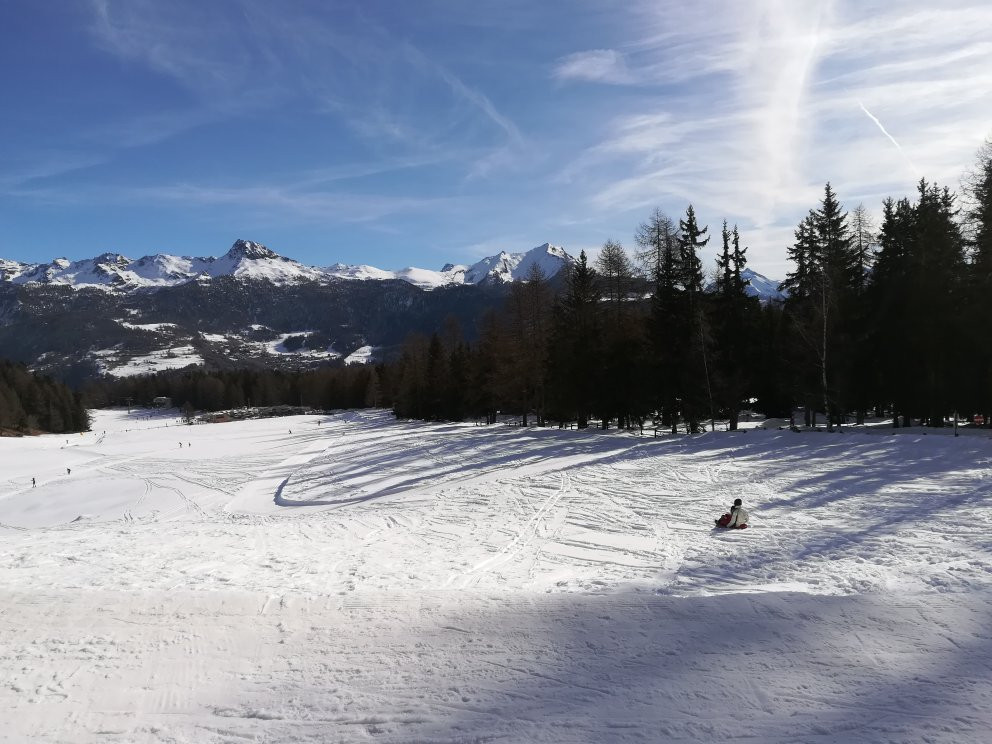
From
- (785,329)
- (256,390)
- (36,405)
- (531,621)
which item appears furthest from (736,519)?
(256,390)

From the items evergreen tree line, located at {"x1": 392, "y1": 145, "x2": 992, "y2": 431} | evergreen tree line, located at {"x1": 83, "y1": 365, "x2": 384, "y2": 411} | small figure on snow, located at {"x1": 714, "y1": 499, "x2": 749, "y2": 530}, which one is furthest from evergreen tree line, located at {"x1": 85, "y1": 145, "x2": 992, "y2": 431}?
evergreen tree line, located at {"x1": 83, "y1": 365, "x2": 384, "y2": 411}

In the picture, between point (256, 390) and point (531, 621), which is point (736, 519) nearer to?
point (531, 621)

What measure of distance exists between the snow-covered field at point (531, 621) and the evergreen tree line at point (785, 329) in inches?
491

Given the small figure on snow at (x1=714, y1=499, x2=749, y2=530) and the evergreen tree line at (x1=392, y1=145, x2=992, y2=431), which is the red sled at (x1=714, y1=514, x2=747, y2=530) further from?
the evergreen tree line at (x1=392, y1=145, x2=992, y2=431)

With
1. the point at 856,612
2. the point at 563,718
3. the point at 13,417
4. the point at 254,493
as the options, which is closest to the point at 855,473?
the point at 856,612

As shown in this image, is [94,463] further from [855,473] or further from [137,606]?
[855,473]

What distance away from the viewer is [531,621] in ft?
24.4

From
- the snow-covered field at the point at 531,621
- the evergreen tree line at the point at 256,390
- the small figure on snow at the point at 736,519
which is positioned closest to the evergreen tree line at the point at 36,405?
the evergreen tree line at the point at 256,390

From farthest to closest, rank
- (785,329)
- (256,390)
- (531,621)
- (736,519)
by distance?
(256,390) < (785,329) < (736,519) < (531,621)

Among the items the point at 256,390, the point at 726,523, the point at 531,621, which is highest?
the point at 256,390

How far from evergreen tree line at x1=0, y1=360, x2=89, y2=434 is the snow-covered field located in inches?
3890

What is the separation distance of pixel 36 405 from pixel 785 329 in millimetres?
120055

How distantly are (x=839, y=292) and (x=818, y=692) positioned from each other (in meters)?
30.6

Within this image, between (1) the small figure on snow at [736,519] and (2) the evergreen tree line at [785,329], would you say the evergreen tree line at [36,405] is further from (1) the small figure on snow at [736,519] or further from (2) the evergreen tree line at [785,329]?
(1) the small figure on snow at [736,519]
